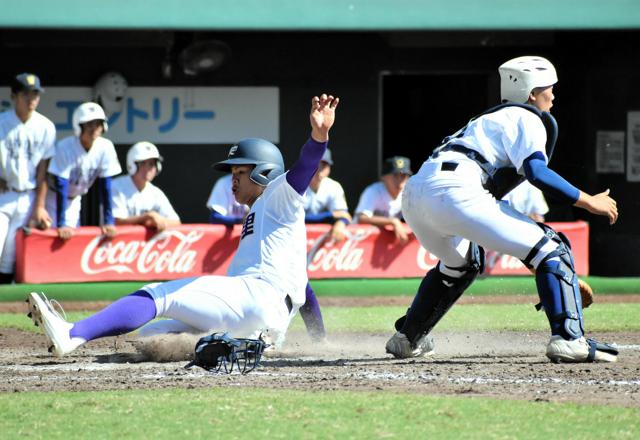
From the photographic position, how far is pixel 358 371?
5.91 m

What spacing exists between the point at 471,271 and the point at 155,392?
78.3 inches

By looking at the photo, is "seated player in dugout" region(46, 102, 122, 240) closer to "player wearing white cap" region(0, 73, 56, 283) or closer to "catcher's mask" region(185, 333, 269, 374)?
"player wearing white cap" region(0, 73, 56, 283)

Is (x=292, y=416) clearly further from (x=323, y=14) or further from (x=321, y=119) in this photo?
(x=323, y=14)

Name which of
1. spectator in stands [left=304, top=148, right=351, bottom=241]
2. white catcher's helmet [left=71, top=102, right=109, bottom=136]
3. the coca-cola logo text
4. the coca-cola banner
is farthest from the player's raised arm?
spectator in stands [left=304, top=148, right=351, bottom=241]

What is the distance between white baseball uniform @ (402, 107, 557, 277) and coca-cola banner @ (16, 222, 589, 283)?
3.71 m

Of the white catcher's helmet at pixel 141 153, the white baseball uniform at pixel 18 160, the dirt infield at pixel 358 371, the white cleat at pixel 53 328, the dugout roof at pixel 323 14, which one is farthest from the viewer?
the dugout roof at pixel 323 14

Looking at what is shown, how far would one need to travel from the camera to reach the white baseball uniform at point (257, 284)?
5.84 m

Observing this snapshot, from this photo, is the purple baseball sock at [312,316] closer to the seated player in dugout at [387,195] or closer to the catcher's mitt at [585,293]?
the catcher's mitt at [585,293]

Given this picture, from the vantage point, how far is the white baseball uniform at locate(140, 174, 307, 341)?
584cm

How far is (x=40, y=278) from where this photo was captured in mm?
9961

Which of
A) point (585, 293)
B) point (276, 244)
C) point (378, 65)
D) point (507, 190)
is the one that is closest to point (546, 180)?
point (507, 190)

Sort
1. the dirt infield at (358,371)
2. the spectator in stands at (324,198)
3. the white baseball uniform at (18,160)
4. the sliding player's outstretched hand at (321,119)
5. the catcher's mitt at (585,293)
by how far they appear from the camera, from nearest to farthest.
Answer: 1. the dirt infield at (358,371)
2. the sliding player's outstretched hand at (321,119)
3. the catcher's mitt at (585,293)
4. the white baseball uniform at (18,160)
5. the spectator in stands at (324,198)

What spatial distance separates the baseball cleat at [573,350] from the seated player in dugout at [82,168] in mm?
4919

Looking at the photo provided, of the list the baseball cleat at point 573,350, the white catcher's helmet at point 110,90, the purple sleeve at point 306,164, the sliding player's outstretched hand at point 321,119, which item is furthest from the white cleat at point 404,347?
the white catcher's helmet at point 110,90
